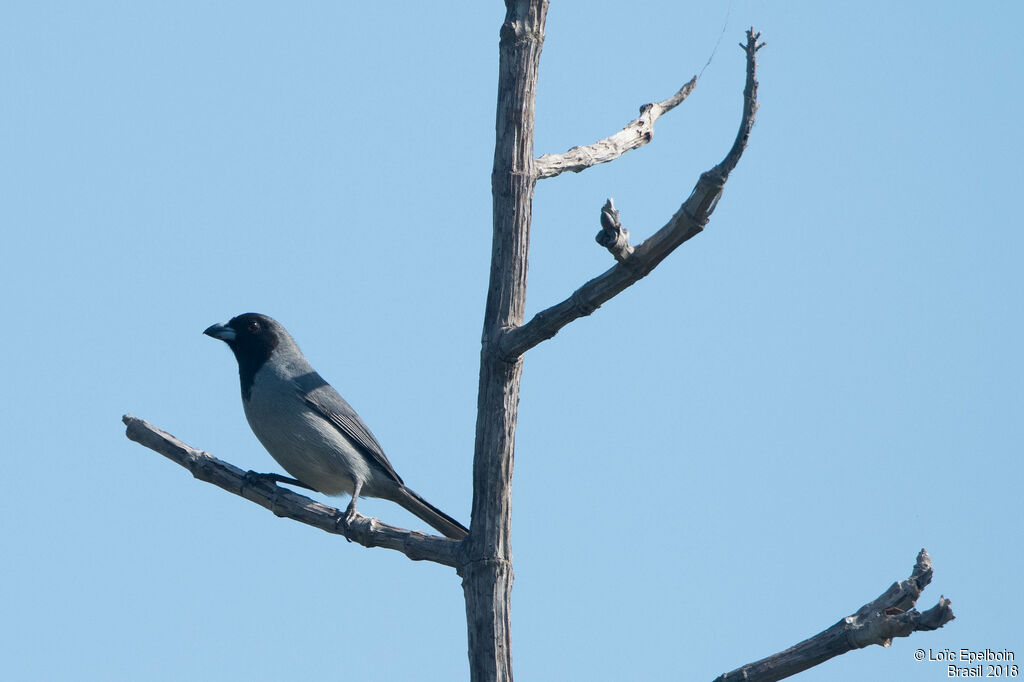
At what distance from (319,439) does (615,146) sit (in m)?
3.33

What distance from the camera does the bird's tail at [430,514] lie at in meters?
8.30

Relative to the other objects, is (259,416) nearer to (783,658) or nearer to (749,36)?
(783,658)

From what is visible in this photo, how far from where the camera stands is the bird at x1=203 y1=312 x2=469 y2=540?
8367 millimetres

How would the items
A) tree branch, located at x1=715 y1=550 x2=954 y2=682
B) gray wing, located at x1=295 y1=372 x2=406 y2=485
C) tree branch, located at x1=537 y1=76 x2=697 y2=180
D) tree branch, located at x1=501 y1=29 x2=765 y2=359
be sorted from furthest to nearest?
gray wing, located at x1=295 y1=372 x2=406 y2=485
tree branch, located at x1=537 y1=76 x2=697 y2=180
tree branch, located at x1=715 y1=550 x2=954 y2=682
tree branch, located at x1=501 y1=29 x2=765 y2=359

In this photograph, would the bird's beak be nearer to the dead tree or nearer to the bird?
the bird

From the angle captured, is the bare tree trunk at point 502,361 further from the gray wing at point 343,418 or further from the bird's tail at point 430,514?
the gray wing at point 343,418

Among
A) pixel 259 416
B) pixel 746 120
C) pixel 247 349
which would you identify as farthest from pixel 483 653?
pixel 247 349

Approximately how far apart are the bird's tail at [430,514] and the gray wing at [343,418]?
0.43ft

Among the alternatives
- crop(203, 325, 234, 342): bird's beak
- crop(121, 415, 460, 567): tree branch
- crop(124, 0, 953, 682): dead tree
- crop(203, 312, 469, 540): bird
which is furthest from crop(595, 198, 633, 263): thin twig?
crop(203, 325, 234, 342): bird's beak

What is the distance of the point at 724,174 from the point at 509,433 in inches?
77.6

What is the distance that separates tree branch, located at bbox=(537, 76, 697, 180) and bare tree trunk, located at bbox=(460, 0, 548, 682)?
45cm

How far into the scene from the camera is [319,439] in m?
8.35

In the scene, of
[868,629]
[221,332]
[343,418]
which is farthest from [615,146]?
[221,332]

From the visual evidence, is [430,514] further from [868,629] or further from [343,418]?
[868,629]
